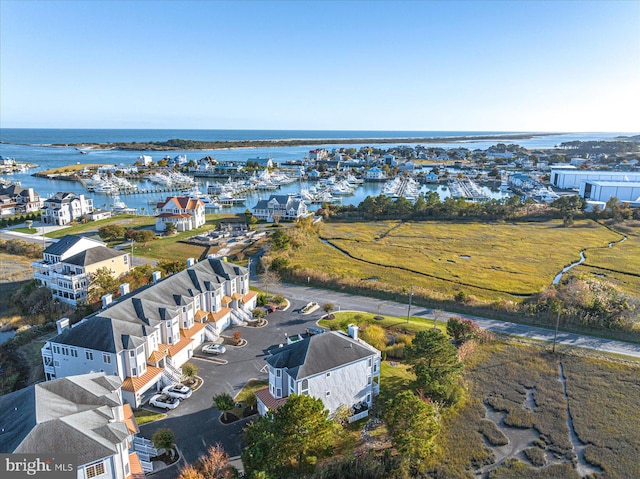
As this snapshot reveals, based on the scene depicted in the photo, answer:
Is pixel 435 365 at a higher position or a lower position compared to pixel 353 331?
lower

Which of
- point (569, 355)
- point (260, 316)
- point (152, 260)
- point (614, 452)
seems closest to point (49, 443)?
point (260, 316)

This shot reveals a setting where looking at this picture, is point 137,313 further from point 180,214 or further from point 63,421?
point 180,214

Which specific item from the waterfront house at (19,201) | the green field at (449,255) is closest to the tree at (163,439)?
the green field at (449,255)

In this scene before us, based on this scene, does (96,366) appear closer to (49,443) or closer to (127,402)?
(127,402)

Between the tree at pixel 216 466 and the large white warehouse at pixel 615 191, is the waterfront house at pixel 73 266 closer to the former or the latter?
the tree at pixel 216 466

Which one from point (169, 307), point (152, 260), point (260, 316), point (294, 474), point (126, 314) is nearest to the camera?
point (294, 474)

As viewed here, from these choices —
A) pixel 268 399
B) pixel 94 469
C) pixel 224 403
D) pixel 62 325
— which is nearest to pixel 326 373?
pixel 268 399
